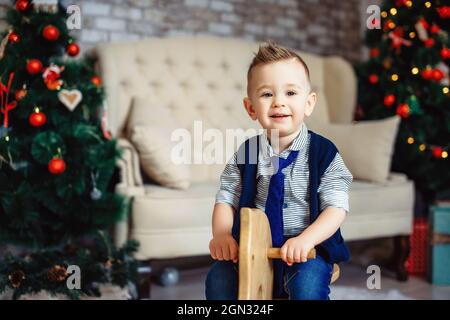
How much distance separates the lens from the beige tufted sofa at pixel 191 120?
2.17 m

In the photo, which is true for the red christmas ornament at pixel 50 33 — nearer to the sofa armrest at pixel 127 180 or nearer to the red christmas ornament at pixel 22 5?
the red christmas ornament at pixel 22 5

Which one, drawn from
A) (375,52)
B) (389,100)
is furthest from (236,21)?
(389,100)

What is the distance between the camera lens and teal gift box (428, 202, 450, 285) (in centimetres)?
252

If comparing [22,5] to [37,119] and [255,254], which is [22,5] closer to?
[37,119]

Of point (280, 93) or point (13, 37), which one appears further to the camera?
point (13, 37)

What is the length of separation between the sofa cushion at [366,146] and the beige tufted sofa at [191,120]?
56 millimetres

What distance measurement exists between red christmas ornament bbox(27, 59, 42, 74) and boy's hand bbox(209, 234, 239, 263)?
1293mm

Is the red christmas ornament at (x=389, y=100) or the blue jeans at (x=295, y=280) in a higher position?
the red christmas ornament at (x=389, y=100)

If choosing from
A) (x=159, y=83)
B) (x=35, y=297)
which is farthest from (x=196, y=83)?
(x=35, y=297)

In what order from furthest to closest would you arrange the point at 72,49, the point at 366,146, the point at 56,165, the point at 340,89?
the point at 340,89
the point at 366,146
the point at 72,49
the point at 56,165

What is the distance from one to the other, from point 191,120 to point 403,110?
102 centimetres

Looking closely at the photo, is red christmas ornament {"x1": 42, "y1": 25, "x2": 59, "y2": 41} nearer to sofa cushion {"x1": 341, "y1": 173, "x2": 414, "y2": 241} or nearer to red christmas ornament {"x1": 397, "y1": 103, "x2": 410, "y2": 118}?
sofa cushion {"x1": 341, "y1": 173, "x2": 414, "y2": 241}

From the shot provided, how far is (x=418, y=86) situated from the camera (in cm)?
276

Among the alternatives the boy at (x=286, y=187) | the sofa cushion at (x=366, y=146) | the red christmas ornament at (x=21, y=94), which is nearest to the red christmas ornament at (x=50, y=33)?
the red christmas ornament at (x=21, y=94)
